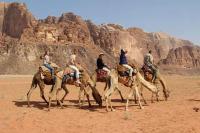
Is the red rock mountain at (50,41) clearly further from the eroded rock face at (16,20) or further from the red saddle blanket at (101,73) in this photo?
the red saddle blanket at (101,73)

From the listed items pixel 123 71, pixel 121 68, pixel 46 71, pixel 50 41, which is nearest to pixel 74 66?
pixel 46 71

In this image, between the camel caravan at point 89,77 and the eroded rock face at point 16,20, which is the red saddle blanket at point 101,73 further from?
the eroded rock face at point 16,20

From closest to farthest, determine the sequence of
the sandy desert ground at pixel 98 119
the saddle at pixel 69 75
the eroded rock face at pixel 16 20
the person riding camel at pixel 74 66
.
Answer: the sandy desert ground at pixel 98 119
the person riding camel at pixel 74 66
the saddle at pixel 69 75
the eroded rock face at pixel 16 20

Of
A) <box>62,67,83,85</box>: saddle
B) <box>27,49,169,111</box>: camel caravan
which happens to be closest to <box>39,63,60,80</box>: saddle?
<box>27,49,169,111</box>: camel caravan

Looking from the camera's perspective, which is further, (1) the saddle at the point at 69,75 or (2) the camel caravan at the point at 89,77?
(1) the saddle at the point at 69,75

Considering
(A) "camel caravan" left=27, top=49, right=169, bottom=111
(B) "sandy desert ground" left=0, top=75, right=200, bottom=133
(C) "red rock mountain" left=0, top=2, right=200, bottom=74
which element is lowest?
(B) "sandy desert ground" left=0, top=75, right=200, bottom=133

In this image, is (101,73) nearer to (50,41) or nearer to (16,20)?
(50,41)

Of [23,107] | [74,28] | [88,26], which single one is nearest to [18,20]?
[74,28]

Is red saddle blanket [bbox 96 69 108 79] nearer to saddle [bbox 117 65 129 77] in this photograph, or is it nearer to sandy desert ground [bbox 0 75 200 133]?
saddle [bbox 117 65 129 77]

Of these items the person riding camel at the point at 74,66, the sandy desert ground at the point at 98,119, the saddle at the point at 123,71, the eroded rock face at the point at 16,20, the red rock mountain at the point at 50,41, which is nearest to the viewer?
the sandy desert ground at the point at 98,119

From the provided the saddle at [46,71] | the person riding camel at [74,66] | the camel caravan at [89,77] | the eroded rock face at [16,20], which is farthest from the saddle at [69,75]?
the eroded rock face at [16,20]

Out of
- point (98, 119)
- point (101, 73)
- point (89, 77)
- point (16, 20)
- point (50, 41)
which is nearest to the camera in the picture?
point (98, 119)

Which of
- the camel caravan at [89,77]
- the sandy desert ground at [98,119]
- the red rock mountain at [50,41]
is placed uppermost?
the red rock mountain at [50,41]

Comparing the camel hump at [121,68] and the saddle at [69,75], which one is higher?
the camel hump at [121,68]
